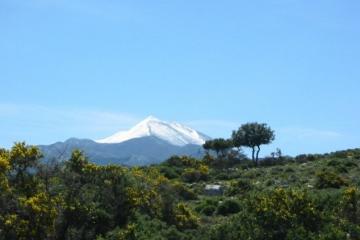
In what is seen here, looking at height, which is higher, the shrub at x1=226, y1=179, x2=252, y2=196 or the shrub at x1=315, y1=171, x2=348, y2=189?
the shrub at x1=315, y1=171, x2=348, y2=189

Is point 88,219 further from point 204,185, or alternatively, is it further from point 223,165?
point 223,165

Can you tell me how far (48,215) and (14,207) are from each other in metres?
1.25

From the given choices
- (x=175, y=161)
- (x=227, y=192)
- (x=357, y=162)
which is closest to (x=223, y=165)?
(x=175, y=161)

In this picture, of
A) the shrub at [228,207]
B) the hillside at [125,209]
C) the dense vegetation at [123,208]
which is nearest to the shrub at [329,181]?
the shrub at [228,207]

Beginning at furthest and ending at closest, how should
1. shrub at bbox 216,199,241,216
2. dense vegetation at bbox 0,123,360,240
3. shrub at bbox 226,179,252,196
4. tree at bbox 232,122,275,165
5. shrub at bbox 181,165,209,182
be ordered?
tree at bbox 232,122,275,165 → shrub at bbox 181,165,209,182 → shrub at bbox 226,179,252,196 → shrub at bbox 216,199,241,216 → dense vegetation at bbox 0,123,360,240

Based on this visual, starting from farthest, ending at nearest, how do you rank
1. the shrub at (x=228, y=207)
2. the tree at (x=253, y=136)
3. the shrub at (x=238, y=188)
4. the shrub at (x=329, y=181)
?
the tree at (x=253, y=136)
the shrub at (x=238, y=188)
the shrub at (x=329, y=181)
the shrub at (x=228, y=207)

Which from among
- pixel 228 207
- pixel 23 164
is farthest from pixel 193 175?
pixel 23 164

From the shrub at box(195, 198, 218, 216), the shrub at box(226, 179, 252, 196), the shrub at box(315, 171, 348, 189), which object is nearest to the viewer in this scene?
the shrub at box(195, 198, 218, 216)

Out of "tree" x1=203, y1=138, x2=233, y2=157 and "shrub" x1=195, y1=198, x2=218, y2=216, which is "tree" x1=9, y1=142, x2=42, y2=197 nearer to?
"shrub" x1=195, y1=198, x2=218, y2=216

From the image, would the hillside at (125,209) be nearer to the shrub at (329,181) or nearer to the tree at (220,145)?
the shrub at (329,181)

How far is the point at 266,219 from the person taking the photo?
18328 mm

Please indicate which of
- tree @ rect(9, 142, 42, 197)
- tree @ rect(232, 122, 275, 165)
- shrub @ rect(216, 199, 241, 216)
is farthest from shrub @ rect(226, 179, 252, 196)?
tree @ rect(232, 122, 275, 165)

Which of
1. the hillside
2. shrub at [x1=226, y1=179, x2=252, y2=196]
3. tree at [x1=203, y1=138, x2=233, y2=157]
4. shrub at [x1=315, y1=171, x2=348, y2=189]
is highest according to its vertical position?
tree at [x1=203, y1=138, x2=233, y2=157]

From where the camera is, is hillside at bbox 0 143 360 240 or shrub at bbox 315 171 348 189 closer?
hillside at bbox 0 143 360 240
